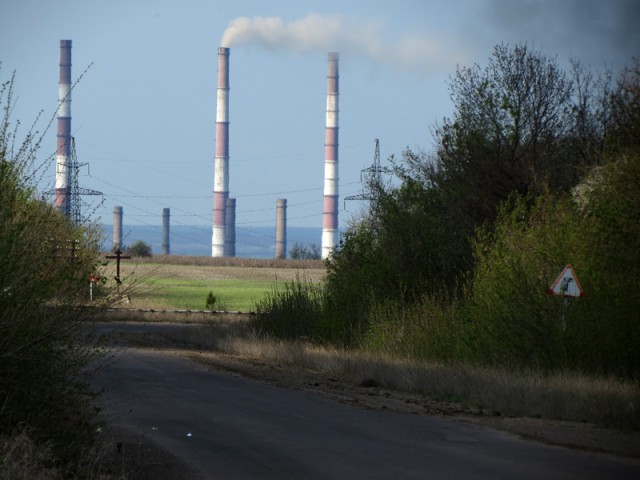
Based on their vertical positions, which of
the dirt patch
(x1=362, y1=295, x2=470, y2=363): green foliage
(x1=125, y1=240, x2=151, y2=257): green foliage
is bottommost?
the dirt patch

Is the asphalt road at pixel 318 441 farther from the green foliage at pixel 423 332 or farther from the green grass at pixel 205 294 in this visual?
the green grass at pixel 205 294

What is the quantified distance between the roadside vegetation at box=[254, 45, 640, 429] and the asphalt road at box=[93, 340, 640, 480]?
9.07ft

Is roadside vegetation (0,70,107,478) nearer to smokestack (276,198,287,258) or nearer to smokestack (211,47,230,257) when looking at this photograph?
smokestack (211,47,230,257)

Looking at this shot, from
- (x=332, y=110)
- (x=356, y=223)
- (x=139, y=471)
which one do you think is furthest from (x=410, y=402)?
(x=332, y=110)

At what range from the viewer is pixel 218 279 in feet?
371

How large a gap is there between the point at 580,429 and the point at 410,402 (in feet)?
15.6

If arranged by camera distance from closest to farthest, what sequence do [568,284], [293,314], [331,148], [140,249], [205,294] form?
[568,284], [293,314], [205,294], [331,148], [140,249]

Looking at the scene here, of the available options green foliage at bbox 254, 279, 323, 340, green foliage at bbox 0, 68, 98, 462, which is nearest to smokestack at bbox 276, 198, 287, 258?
green foliage at bbox 254, 279, 323, 340

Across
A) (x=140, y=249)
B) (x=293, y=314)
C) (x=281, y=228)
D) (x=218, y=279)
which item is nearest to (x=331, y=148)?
(x=218, y=279)

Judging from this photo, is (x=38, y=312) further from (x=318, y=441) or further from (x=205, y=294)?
(x=205, y=294)

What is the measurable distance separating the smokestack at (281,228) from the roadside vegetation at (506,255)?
108 metres

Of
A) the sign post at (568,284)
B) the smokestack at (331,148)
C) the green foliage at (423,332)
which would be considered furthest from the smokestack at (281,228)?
the sign post at (568,284)

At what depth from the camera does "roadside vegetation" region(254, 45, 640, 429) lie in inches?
955

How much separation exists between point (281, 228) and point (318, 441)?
146 meters
